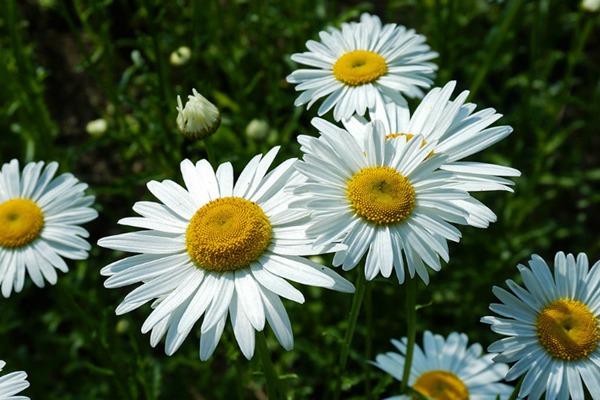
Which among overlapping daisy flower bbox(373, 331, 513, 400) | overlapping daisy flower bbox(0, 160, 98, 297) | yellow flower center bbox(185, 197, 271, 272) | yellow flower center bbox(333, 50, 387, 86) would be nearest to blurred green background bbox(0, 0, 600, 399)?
overlapping daisy flower bbox(0, 160, 98, 297)

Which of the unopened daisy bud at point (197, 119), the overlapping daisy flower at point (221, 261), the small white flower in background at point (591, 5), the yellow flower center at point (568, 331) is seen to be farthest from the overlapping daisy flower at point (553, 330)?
the small white flower in background at point (591, 5)

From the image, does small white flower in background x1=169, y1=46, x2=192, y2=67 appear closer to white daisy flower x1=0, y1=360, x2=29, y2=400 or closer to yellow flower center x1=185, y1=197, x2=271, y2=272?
yellow flower center x1=185, y1=197, x2=271, y2=272

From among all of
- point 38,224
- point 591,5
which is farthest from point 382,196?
point 591,5

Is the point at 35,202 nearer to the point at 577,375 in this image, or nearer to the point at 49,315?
the point at 49,315

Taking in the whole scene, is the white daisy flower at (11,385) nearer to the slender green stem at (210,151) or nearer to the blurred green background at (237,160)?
the blurred green background at (237,160)

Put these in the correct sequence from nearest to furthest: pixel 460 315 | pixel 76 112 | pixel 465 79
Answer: pixel 460 315, pixel 465 79, pixel 76 112

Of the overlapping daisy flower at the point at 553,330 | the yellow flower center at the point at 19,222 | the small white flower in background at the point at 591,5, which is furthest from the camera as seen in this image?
the small white flower in background at the point at 591,5

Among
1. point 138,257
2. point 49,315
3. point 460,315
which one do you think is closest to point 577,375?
point 138,257
